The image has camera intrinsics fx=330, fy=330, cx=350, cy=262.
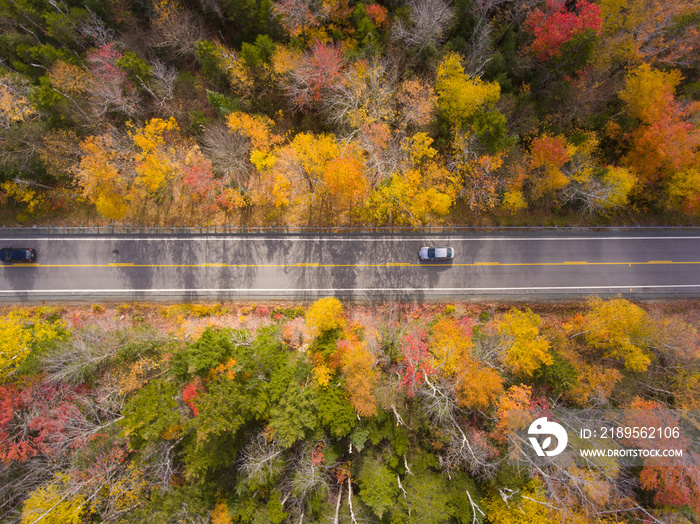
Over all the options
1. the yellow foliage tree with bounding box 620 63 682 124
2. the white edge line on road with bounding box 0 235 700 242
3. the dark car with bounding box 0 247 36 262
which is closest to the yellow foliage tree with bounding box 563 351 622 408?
the white edge line on road with bounding box 0 235 700 242

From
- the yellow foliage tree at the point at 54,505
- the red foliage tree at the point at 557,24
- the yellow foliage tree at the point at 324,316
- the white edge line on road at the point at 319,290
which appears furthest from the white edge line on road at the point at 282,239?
the yellow foliage tree at the point at 54,505

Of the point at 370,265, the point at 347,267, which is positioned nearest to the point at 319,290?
the point at 347,267

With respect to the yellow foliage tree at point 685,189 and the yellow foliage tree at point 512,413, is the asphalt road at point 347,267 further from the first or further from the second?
the yellow foliage tree at point 512,413

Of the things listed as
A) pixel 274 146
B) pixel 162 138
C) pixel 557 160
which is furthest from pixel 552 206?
pixel 162 138

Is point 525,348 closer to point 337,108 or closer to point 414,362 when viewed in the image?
point 414,362

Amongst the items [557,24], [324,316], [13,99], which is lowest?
[324,316]
